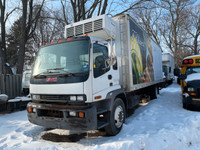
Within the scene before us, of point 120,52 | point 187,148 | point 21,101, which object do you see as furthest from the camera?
point 21,101

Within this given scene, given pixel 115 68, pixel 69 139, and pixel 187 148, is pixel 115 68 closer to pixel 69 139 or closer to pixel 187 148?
pixel 69 139

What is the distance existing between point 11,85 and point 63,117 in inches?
319

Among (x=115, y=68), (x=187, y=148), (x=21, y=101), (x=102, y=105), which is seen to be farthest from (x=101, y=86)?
(x=21, y=101)

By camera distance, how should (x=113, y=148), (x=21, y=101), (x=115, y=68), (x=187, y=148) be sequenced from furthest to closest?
(x=21, y=101) → (x=115, y=68) → (x=187, y=148) → (x=113, y=148)

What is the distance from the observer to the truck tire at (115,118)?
390cm

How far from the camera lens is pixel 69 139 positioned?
400cm

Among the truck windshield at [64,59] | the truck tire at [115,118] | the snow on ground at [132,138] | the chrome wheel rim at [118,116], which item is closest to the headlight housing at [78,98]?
the truck windshield at [64,59]

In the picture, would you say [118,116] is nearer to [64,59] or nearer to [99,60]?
[99,60]

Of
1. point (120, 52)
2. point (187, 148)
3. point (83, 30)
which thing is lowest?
point (187, 148)

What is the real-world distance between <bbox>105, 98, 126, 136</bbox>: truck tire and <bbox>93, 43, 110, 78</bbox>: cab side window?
102cm

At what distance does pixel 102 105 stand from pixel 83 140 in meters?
1.04

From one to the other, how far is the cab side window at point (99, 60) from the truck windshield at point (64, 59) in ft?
0.79

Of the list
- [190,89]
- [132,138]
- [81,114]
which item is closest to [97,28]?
[81,114]

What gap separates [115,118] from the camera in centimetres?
418
